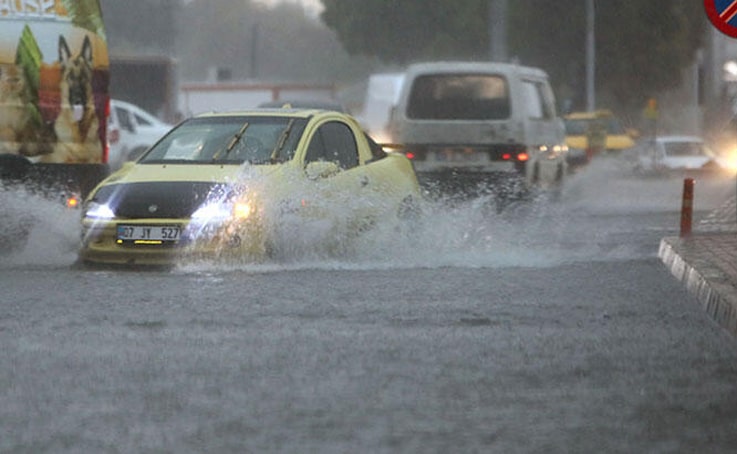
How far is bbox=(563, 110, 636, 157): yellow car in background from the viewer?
40.5 m

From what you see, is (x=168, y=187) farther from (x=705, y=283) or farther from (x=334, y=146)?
(x=705, y=283)

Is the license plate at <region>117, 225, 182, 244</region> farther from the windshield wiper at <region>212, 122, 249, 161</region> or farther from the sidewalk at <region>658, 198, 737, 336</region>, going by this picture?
the sidewalk at <region>658, 198, 737, 336</region>

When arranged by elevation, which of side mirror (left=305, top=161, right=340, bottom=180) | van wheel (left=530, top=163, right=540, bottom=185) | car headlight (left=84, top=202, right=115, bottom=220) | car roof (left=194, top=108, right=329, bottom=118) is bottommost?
van wheel (left=530, top=163, right=540, bottom=185)

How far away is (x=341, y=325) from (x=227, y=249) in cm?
356

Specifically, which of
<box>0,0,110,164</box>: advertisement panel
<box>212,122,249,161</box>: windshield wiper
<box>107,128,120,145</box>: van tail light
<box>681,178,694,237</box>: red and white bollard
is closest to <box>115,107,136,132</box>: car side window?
<box>107,128,120,145</box>: van tail light

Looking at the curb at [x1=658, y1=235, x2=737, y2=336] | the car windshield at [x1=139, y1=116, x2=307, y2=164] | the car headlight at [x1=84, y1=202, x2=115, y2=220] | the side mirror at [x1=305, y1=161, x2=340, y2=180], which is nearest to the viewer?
the curb at [x1=658, y1=235, x2=737, y2=336]

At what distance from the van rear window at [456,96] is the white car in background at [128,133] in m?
13.2

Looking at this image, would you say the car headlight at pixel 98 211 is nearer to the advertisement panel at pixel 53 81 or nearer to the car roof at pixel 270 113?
the advertisement panel at pixel 53 81

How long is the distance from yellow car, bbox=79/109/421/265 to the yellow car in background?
2011 cm


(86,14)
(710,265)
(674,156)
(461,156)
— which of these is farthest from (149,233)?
(674,156)

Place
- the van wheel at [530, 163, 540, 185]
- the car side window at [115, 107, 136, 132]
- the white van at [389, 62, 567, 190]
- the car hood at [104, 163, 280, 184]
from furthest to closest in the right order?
the car side window at [115, 107, 136, 132], the van wheel at [530, 163, 540, 185], the white van at [389, 62, 567, 190], the car hood at [104, 163, 280, 184]

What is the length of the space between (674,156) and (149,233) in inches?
1303

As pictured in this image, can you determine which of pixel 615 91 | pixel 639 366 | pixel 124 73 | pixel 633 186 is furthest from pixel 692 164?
pixel 639 366

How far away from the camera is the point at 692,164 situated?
145ft
